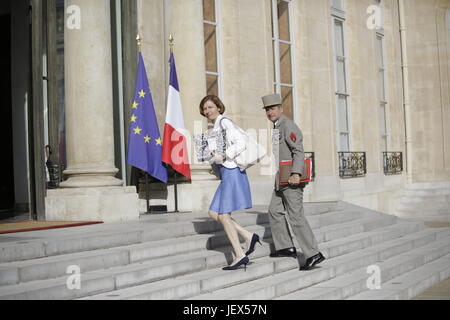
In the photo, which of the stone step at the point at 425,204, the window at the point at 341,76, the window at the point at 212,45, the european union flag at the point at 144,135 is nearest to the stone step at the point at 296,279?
the european union flag at the point at 144,135

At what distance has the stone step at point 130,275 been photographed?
17.6ft

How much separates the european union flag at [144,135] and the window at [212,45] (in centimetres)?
262

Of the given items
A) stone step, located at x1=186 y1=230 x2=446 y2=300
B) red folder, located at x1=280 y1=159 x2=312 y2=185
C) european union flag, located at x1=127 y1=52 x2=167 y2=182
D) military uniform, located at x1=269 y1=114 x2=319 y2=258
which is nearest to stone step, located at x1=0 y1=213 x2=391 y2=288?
stone step, located at x1=186 y1=230 x2=446 y2=300

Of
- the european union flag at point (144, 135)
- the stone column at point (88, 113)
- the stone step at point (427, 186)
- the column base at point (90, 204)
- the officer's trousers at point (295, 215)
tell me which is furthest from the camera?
the stone step at point (427, 186)

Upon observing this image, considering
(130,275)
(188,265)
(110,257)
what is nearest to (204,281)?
(188,265)

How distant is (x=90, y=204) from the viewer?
914 centimetres

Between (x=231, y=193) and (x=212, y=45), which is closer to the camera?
(x=231, y=193)

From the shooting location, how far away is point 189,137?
11.0 m

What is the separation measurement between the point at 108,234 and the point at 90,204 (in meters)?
1.94

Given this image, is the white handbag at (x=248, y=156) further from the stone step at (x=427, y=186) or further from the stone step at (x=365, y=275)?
the stone step at (x=427, y=186)

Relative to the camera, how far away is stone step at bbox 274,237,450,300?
6.42m

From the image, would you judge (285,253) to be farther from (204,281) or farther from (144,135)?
(144,135)
